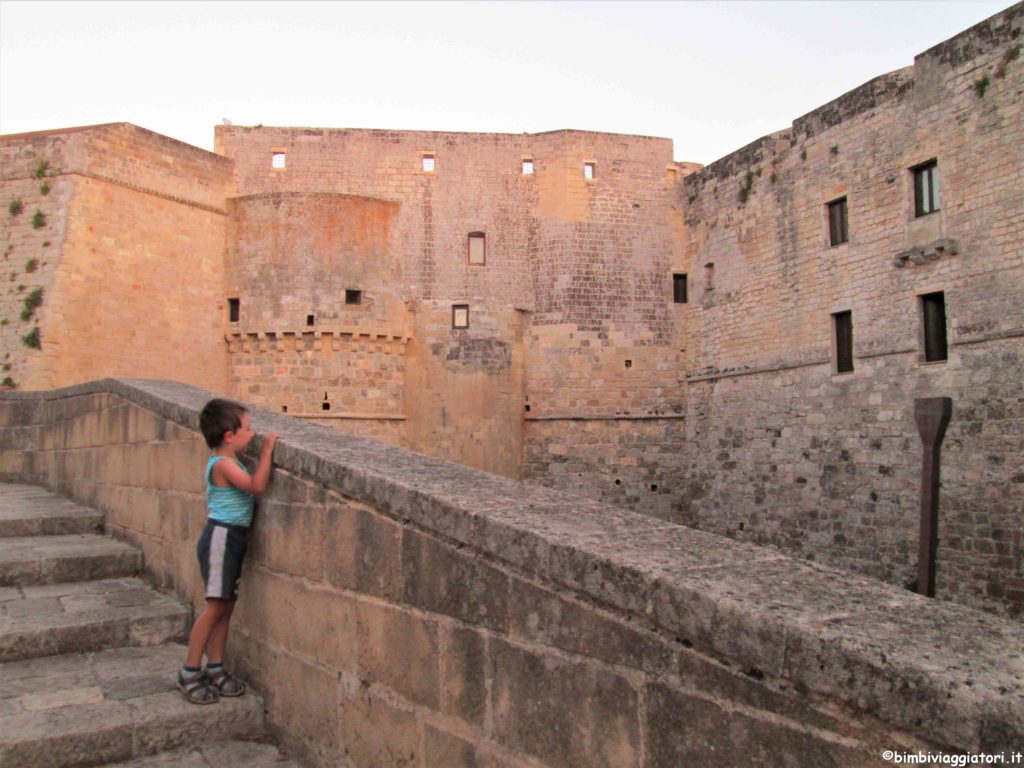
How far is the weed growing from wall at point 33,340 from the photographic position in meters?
14.0

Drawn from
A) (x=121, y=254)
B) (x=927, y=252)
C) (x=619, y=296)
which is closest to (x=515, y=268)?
(x=619, y=296)

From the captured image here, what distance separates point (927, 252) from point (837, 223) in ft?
7.52

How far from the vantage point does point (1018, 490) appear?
10758 millimetres

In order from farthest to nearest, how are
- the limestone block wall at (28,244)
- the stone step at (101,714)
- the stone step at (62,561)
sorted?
the limestone block wall at (28,244)
the stone step at (62,561)
the stone step at (101,714)

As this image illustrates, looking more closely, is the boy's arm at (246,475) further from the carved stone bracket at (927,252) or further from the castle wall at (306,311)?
Answer: the castle wall at (306,311)

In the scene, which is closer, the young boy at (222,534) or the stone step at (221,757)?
the stone step at (221,757)

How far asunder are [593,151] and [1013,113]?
9.34 meters

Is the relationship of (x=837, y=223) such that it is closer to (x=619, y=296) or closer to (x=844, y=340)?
(x=844, y=340)

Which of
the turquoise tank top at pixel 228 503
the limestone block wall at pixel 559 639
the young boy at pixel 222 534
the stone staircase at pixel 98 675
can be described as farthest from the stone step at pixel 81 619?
the turquoise tank top at pixel 228 503

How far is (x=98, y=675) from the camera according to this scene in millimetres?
3451

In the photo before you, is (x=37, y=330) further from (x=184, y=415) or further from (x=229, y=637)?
(x=229, y=637)

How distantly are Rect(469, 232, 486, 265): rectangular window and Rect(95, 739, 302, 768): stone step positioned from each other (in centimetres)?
1601

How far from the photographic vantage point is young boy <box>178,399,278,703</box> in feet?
10.9

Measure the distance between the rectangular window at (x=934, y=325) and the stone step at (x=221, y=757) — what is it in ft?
38.7
